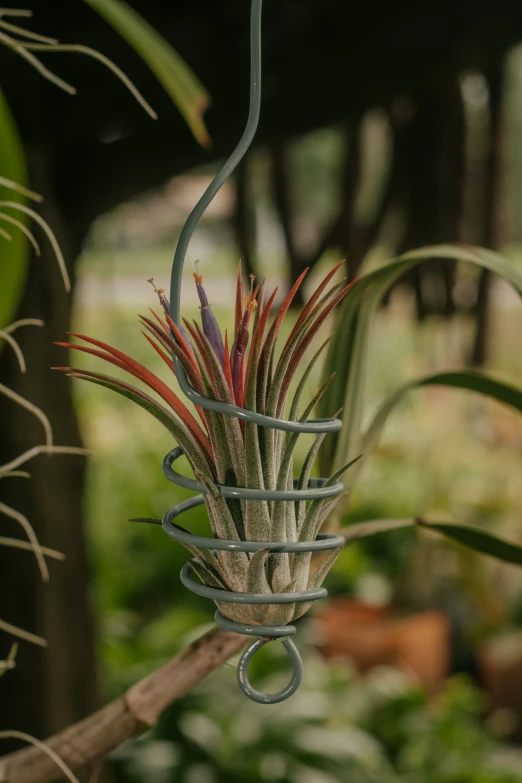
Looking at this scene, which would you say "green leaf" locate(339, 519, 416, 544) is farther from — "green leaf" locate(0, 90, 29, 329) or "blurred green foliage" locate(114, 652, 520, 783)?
"blurred green foliage" locate(114, 652, 520, 783)

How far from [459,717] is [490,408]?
1.20 m

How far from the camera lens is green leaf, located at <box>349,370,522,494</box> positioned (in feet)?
0.97

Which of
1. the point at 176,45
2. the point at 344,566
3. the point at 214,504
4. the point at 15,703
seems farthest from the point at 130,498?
the point at 214,504

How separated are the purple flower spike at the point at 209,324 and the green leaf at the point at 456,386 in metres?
0.10

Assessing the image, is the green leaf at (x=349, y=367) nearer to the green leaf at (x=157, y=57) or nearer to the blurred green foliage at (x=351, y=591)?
the green leaf at (x=157, y=57)

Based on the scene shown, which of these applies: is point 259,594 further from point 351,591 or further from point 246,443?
point 351,591

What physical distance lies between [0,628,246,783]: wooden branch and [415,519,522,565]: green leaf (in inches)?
3.4

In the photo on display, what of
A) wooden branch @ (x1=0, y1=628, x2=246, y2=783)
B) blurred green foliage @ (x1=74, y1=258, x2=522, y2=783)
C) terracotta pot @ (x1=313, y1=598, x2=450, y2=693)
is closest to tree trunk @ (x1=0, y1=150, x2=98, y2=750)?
blurred green foliage @ (x1=74, y1=258, x2=522, y2=783)

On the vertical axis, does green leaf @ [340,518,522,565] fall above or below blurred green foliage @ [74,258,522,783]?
above

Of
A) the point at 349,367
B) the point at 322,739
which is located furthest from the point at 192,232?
the point at 322,739

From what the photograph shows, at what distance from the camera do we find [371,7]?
0.61 meters

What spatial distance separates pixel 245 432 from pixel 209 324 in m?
0.03

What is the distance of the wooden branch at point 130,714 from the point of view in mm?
279

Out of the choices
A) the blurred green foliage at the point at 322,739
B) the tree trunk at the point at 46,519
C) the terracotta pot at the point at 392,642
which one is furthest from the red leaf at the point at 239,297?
the terracotta pot at the point at 392,642
